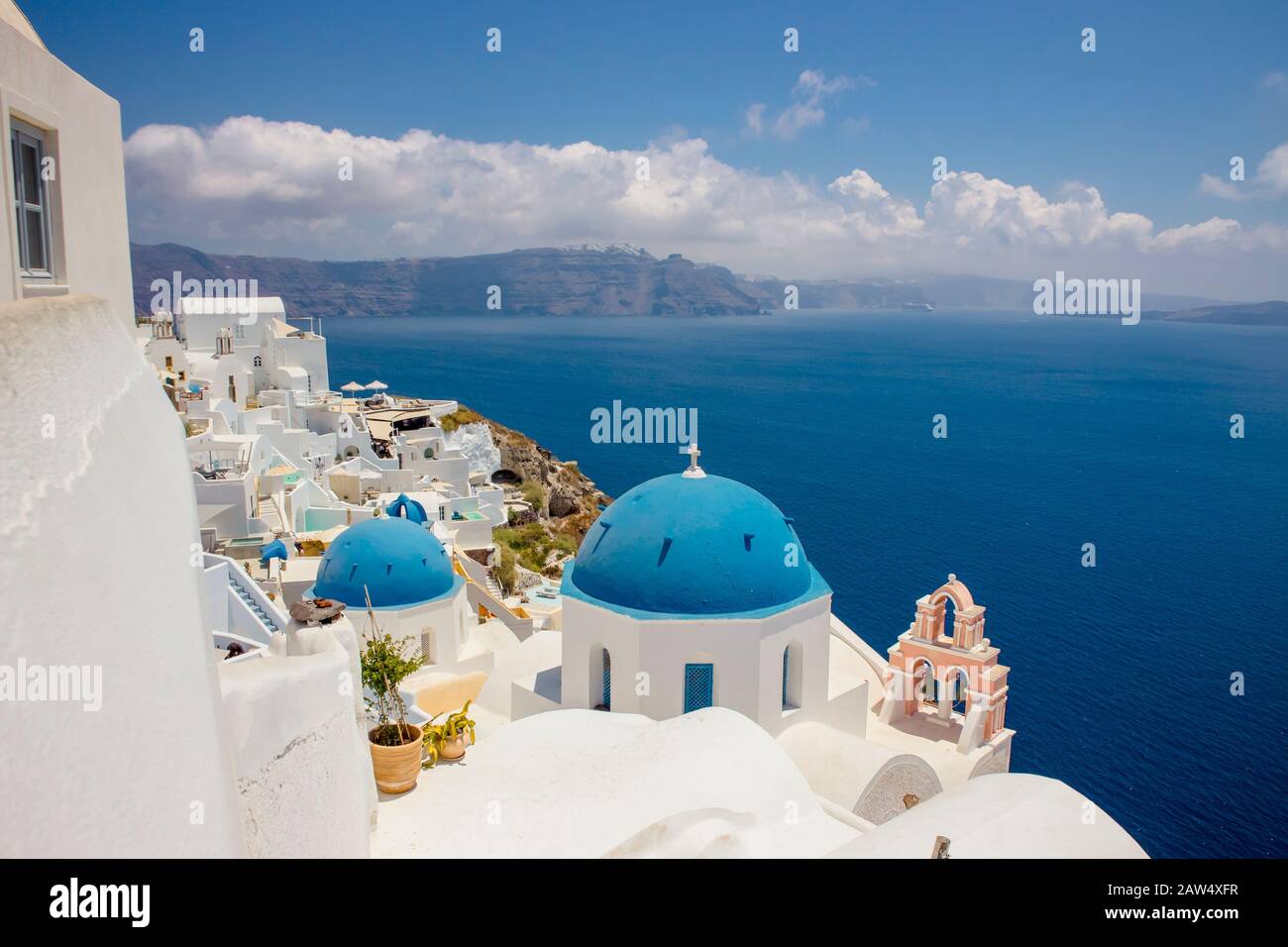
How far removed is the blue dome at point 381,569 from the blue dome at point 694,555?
4.39m

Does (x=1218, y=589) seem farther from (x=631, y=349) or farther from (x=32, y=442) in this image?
(x=631, y=349)

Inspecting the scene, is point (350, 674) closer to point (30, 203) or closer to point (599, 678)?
point (30, 203)

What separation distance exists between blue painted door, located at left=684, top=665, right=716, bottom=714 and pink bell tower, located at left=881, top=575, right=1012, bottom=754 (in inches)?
199

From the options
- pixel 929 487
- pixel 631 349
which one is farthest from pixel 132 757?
pixel 631 349

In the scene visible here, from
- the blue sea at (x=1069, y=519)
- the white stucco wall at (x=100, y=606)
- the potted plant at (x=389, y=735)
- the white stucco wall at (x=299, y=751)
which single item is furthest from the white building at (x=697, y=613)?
the blue sea at (x=1069, y=519)

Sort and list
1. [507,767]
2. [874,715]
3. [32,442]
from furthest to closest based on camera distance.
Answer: [874,715], [507,767], [32,442]

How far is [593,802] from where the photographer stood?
853cm

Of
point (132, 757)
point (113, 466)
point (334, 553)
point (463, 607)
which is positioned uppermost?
point (113, 466)

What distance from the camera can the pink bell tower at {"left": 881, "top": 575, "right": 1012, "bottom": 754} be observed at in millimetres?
15953

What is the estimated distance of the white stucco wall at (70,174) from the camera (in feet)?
12.1

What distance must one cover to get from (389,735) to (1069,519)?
157 feet

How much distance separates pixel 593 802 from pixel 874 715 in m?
8.79

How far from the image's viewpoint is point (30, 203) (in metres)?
4.03

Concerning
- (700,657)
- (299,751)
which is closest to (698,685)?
(700,657)
